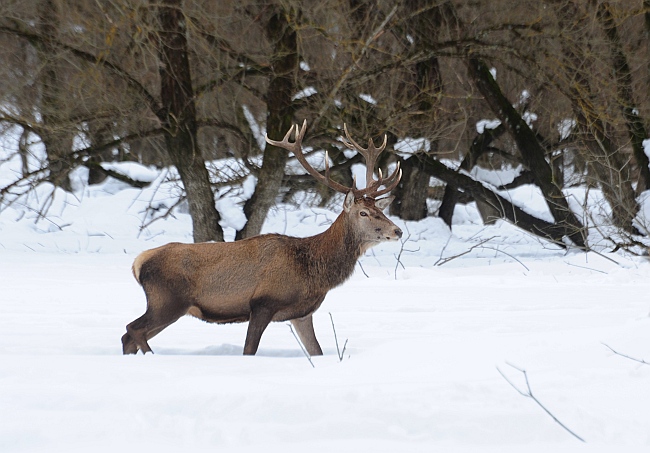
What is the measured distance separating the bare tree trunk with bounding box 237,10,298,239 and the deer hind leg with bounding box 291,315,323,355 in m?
5.90

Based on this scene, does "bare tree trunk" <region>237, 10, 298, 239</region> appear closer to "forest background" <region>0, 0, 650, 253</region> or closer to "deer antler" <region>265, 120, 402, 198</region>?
"forest background" <region>0, 0, 650, 253</region>

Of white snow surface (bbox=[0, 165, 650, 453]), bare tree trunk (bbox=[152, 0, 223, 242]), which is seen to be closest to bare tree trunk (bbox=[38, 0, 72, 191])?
bare tree trunk (bbox=[152, 0, 223, 242])

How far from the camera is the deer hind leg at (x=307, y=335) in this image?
6.07 m

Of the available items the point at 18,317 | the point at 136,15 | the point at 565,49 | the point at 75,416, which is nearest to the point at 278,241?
the point at 18,317

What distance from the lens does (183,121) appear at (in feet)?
39.7

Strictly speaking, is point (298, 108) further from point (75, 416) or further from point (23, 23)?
point (75, 416)

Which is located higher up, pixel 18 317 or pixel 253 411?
pixel 18 317

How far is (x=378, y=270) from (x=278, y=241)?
20.9 feet

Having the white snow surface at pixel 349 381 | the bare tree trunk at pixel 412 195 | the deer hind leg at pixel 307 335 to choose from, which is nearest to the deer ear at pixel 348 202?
the deer hind leg at pixel 307 335

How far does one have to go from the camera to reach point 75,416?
11.0 ft

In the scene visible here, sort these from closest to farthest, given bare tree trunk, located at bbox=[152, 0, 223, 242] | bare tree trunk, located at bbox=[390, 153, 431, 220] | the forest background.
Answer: the forest background < bare tree trunk, located at bbox=[152, 0, 223, 242] < bare tree trunk, located at bbox=[390, 153, 431, 220]

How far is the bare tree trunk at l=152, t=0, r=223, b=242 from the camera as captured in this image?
11539 millimetres

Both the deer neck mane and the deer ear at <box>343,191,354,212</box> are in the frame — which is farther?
the deer ear at <box>343,191,354,212</box>

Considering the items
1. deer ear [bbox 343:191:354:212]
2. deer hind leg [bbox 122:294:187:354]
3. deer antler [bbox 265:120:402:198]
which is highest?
deer antler [bbox 265:120:402:198]
